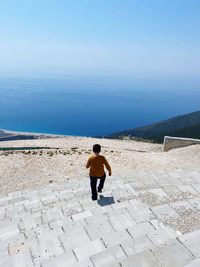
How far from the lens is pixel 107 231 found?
5.61 metres

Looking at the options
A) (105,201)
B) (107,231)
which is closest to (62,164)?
(105,201)

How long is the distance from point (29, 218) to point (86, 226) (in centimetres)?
223

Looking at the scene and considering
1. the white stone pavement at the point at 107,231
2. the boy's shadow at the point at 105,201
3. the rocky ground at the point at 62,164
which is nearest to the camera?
the white stone pavement at the point at 107,231

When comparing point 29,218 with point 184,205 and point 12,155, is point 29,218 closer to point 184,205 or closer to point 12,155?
point 184,205

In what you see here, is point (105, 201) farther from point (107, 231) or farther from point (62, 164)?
point (62, 164)

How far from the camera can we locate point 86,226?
5.73m

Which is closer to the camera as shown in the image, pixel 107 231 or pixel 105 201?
pixel 107 231

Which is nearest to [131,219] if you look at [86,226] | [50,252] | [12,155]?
[86,226]

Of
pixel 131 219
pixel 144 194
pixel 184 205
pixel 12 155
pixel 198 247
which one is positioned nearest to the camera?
pixel 198 247

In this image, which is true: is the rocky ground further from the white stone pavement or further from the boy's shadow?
the boy's shadow

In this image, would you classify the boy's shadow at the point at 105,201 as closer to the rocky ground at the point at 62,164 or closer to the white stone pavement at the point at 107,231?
the white stone pavement at the point at 107,231

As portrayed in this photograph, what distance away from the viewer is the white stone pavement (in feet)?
14.3

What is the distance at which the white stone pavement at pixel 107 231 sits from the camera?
437 cm

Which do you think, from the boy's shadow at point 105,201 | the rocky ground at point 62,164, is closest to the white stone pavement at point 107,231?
the boy's shadow at point 105,201
